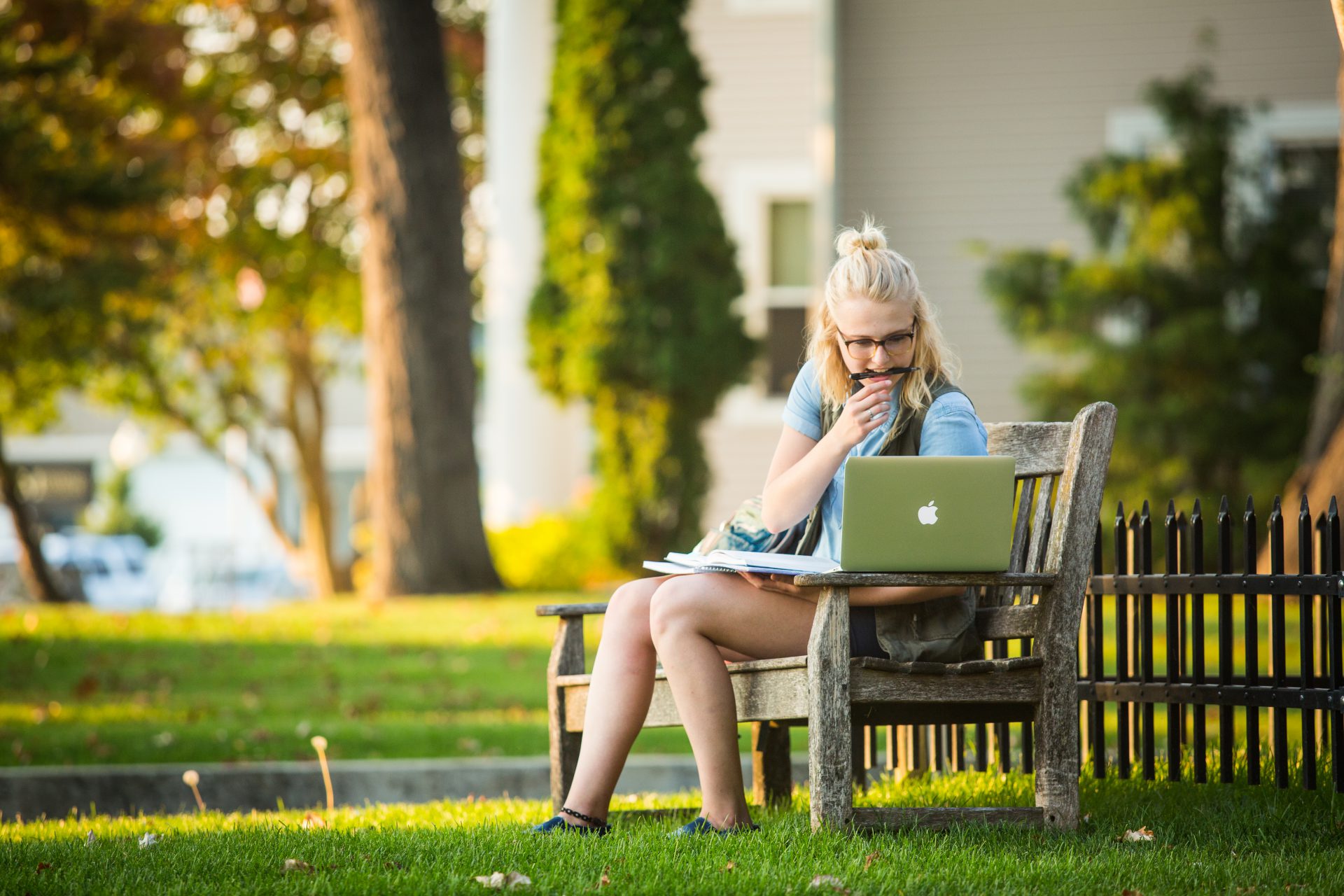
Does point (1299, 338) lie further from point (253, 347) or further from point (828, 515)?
point (253, 347)

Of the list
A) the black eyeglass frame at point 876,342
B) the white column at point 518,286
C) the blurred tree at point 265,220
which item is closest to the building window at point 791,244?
the white column at point 518,286

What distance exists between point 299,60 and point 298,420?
6.97 meters

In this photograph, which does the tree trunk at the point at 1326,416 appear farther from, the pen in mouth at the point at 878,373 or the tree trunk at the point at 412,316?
the tree trunk at the point at 412,316

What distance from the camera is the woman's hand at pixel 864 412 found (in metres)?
4.08

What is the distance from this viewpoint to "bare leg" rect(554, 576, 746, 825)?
4.28 meters

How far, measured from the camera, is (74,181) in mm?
16391

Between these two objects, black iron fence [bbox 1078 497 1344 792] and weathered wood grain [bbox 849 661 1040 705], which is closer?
weathered wood grain [bbox 849 661 1040 705]

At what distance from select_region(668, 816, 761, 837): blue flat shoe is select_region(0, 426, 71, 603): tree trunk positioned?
17.6 m

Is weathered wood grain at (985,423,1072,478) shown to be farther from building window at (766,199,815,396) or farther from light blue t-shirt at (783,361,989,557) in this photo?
building window at (766,199,815,396)

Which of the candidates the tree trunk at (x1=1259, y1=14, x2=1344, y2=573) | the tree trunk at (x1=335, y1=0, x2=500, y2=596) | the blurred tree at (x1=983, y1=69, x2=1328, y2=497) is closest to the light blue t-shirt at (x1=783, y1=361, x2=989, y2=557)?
the tree trunk at (x1=1259, y1=14, x2=1344, y2=573)

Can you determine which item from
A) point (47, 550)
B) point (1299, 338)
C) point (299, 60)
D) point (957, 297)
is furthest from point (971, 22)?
point (47, 550)

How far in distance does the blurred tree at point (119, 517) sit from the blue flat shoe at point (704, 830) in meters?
44.1

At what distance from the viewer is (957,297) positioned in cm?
1403

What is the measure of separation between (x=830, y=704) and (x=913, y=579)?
0.39 metres
